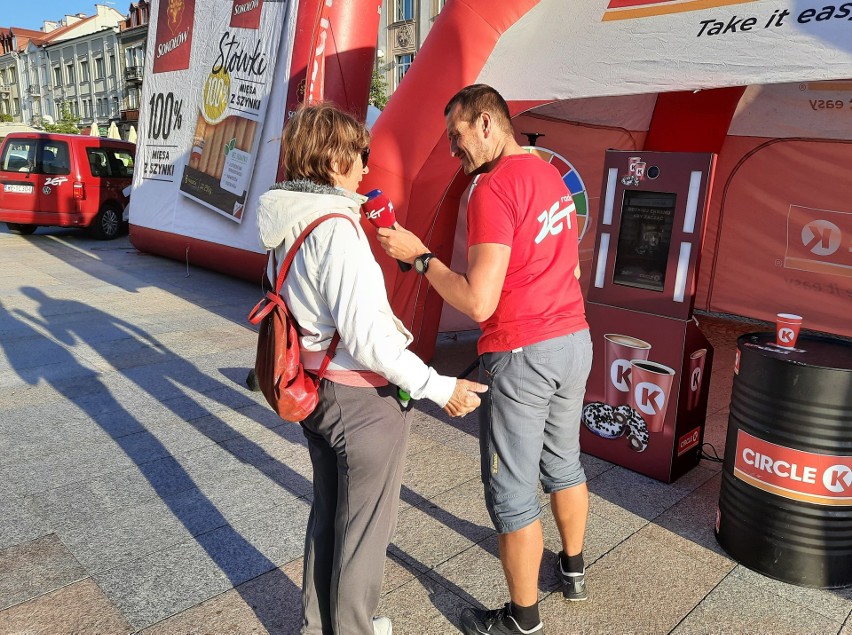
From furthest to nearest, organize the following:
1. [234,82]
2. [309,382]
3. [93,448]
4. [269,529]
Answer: [234,82], [93,448], [269,529], [309,382]

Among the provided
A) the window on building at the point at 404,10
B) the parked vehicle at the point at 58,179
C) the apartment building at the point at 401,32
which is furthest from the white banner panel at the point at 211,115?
the window on building at the point at 404,10

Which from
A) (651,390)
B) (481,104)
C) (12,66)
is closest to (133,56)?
(12,66)

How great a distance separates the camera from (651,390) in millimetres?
3564

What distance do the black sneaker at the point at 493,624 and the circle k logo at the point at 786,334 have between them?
1.54m

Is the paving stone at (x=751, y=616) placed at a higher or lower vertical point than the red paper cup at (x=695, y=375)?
lower

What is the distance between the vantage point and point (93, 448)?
3.96 metres

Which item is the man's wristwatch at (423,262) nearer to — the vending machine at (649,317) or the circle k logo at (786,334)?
the circle k logo at (786,334)

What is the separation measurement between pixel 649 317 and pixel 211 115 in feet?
24.7

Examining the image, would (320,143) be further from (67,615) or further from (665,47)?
(665,47)

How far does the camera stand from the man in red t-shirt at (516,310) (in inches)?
82.0

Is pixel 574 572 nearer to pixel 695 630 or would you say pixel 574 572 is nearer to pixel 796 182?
pixel 695 630

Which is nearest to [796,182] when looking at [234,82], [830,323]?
[830,323]

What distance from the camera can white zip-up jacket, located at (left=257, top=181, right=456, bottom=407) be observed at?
70.5 inches

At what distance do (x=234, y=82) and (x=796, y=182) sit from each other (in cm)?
672
